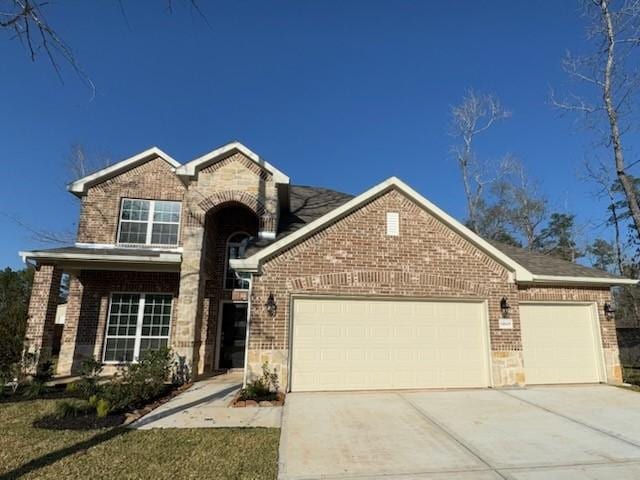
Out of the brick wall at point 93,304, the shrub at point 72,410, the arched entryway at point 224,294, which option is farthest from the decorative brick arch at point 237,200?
the shrub at point 72,410

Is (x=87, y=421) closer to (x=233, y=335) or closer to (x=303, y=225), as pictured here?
(x=233, y=335)

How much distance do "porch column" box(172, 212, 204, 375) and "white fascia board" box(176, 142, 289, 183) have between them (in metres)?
1.32

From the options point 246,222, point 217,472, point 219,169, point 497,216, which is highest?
point 497,216

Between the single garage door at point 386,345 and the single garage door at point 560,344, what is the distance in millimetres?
1649

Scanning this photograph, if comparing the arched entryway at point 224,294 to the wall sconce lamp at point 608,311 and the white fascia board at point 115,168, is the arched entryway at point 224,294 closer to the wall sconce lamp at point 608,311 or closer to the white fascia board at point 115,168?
the white fascia board at point 115,168

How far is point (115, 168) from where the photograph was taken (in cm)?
1361

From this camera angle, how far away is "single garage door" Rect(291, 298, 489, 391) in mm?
9023

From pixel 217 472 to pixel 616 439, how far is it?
227 inches

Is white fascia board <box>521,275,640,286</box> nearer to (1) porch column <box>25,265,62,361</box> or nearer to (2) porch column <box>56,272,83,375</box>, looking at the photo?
(1) porch column <box>25,265,62,361</box>

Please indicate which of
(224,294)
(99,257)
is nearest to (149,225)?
(99,257)

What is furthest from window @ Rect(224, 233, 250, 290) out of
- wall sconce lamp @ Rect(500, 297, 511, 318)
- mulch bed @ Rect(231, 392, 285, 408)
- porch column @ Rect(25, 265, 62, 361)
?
wall sconce lamp @ Rect(500, 297, 511, 318)

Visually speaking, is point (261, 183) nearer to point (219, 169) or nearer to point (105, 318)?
point (219, 169)

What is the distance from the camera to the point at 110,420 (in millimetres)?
6562

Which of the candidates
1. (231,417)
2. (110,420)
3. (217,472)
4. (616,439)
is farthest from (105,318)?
(616,439)
